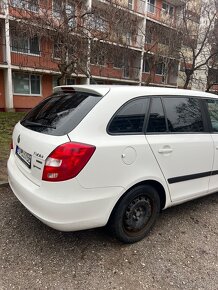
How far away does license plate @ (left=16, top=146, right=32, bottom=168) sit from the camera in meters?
2.39

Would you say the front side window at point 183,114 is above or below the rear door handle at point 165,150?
above

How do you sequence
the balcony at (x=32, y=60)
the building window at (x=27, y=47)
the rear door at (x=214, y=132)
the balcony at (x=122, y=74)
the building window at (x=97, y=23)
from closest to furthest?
the rear door at (x=214, y=132)
the building window at (x=97, y=23)
the building window at (x=27, y=47)
the balcony at (x=32, y=60)
the balcony at (x=122, y=74)

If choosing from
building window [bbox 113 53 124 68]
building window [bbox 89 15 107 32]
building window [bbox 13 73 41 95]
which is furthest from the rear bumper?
building window [bbox 13 73 41 95]

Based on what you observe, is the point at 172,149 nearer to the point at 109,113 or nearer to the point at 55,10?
the point at 109,113

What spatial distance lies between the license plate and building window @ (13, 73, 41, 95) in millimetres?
15010

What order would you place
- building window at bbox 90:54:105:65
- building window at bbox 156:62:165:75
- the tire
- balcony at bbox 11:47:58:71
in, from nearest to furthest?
the tire → building window at bbox 90:54:105:65 → balcony at bbox 11:47:58:71 → building window at bbox 156:62:165:75

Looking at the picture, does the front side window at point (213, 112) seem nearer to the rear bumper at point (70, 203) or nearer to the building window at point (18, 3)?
the rear bumper at point (70, 203)

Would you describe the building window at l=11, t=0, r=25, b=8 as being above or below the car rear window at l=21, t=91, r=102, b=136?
above

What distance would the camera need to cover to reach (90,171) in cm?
214

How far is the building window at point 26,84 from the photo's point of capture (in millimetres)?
16294

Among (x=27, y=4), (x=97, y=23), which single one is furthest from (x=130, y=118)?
A: (x=27, y=4)

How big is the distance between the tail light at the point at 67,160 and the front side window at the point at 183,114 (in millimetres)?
1152

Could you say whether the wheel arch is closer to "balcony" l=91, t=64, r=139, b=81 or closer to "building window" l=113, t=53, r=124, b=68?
"building window" l=113, t=53, r=124, b=68

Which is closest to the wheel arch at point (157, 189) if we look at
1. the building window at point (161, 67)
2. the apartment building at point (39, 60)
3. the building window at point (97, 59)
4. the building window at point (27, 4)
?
the building window at point (97, 59)
